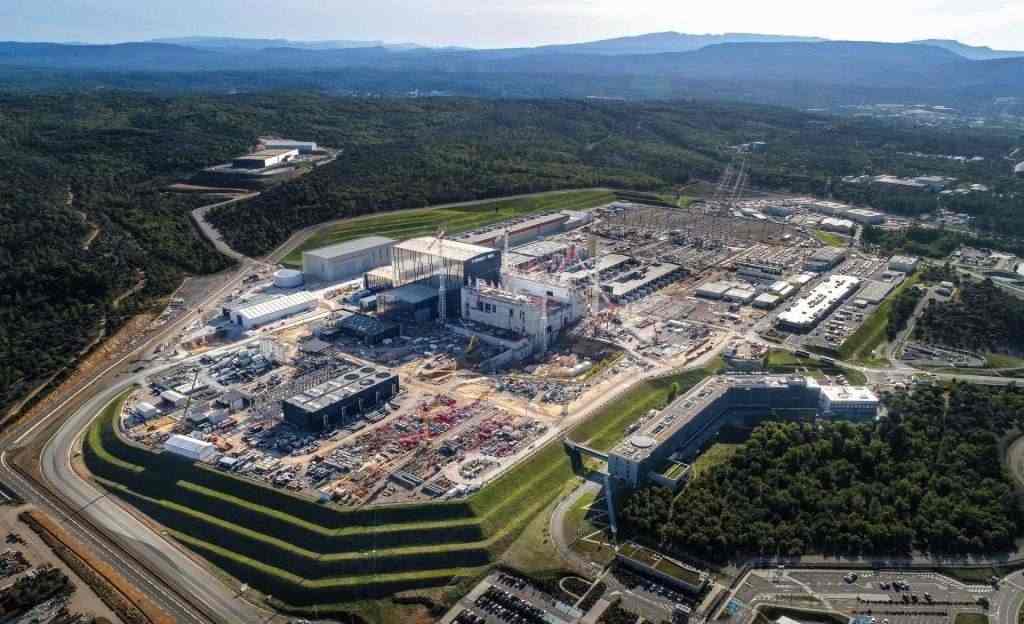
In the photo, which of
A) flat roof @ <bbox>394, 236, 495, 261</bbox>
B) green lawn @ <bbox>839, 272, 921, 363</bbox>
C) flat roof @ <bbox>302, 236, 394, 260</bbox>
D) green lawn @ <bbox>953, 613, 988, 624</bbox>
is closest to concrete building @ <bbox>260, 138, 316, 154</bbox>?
flat roof @ <bbox>302, 236, 394, 260</bbox>

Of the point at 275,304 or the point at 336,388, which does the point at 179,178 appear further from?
the point at 336,388

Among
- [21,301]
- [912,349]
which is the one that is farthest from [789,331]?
[21,301]

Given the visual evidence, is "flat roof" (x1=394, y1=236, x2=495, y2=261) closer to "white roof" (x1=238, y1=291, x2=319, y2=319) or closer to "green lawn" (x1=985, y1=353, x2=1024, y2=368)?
"white roof" (x1=238, y1=291, x2=319, y2=319)

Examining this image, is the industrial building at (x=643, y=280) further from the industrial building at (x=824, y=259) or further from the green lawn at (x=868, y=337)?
the green lawn at (x=868, y=337)

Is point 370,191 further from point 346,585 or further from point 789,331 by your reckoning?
point 346,585

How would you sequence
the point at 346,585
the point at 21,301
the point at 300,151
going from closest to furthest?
the point at 346,585 → the point at 21,301 → the point at 300,151
